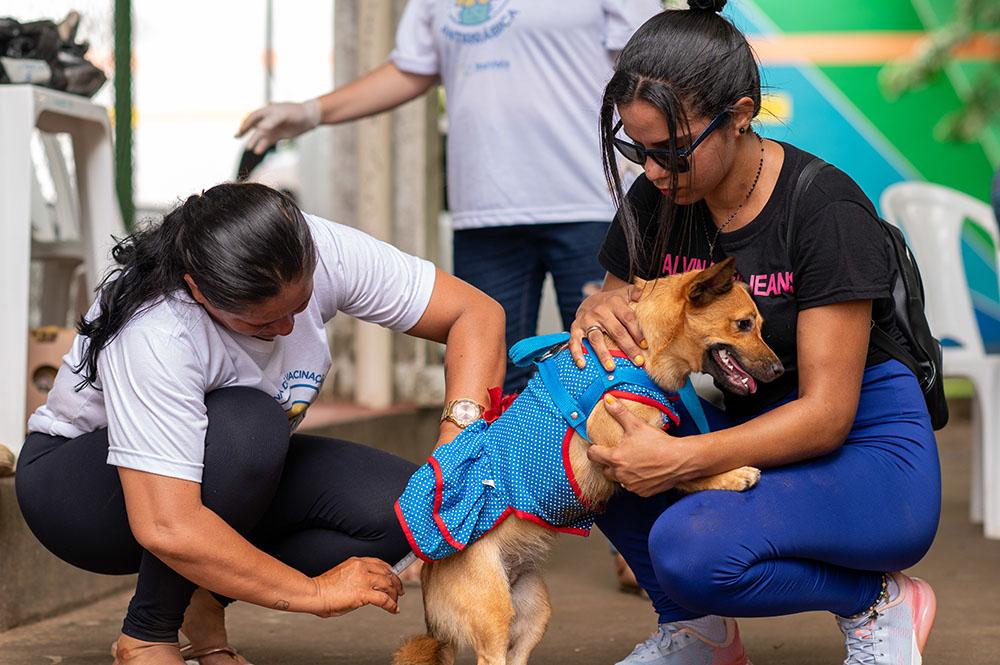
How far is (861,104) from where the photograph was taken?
24.7ft

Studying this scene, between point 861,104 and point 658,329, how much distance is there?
5655 millimetres

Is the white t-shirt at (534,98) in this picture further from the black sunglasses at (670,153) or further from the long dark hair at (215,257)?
the long dark hair at (215,257)

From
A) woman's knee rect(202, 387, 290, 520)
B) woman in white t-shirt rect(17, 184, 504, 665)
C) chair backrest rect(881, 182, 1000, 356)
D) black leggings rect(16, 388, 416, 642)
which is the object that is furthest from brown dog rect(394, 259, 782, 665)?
chair backrest rect(881, 182, 1000, 356)

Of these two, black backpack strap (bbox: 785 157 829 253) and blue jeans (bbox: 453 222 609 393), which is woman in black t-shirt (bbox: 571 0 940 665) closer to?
black backpack strap (bbox: 785 157 829 253)

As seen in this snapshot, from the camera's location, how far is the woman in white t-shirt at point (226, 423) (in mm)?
2188

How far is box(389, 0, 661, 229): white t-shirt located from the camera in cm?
330

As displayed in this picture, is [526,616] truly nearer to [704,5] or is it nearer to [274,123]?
[704,5]

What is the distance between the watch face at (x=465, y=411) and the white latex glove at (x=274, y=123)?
920mm

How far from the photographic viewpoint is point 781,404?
2412 mm

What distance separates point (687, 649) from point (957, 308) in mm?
2646

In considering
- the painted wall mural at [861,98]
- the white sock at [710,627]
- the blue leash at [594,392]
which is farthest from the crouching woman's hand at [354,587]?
the painted wall mural at [861,98]

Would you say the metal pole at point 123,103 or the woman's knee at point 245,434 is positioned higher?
the metal pole at point 123,103

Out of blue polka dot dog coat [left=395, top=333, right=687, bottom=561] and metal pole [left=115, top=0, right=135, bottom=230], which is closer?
blue polka dot dog coat [left=395, top=333, right=687, bottom=561]

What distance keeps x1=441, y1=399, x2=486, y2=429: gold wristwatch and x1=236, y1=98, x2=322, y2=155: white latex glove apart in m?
0.91
